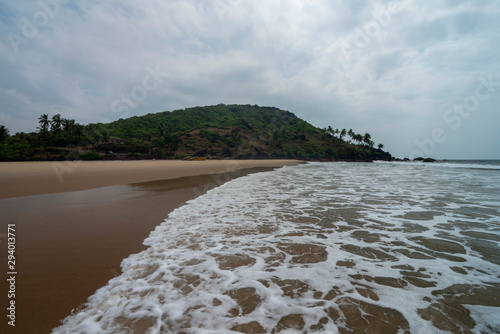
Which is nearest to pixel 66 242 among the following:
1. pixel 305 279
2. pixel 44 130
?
pixel 305 279

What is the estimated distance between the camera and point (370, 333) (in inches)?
81.1

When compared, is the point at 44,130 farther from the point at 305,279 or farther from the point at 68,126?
the point at 305,279

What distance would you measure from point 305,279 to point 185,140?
74.8 meters

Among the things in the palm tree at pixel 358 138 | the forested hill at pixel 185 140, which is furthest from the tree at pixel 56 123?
the palm tree at pixel 358 138

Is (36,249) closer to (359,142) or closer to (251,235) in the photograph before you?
(251,235)

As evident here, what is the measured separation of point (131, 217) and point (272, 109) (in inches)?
6295

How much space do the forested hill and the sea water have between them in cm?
5014

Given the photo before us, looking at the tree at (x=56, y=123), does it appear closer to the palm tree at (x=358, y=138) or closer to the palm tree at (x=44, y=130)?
the palm tree at (x=44, y=130)

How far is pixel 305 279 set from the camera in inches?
120

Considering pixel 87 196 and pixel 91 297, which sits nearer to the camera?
pixel 91 297

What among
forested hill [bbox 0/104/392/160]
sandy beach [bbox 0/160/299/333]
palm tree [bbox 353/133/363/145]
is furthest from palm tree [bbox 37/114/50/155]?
palm tree [bbox 353/133/363/145]

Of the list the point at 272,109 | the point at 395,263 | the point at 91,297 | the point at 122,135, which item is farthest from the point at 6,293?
the point at 272,109

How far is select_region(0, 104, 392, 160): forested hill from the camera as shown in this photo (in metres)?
46.7

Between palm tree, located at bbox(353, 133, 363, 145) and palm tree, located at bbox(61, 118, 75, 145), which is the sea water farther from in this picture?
palm tree, located at bbox(353, 133, 363, 145)
